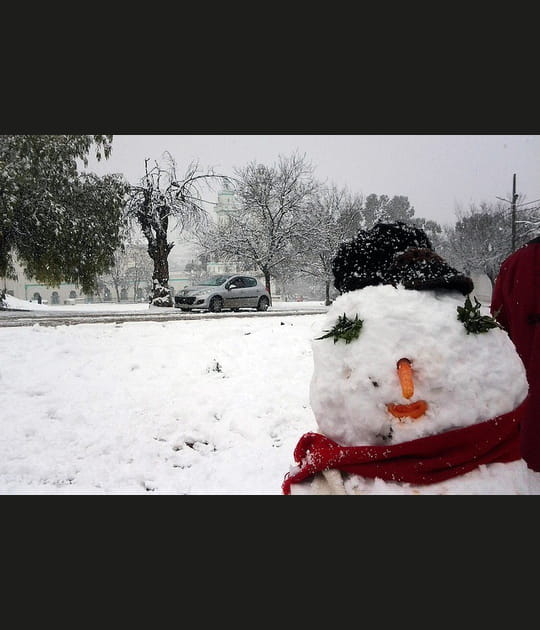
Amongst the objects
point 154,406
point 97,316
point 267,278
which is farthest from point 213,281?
point 97,316

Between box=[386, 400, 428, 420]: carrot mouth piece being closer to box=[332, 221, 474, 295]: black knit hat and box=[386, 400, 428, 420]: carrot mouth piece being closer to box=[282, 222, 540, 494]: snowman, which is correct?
box=[282, 222, 540, 494]: snowman

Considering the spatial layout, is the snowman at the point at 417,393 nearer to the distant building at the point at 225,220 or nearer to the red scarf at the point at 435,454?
the red scarf at the point at 435,454

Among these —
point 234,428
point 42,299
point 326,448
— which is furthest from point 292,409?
point 42,299

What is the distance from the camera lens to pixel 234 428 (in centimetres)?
289

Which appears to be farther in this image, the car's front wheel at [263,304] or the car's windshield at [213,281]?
the car's front wheel at [263,304]

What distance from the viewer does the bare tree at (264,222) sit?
2820 mm

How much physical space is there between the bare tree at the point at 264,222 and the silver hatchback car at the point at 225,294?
0.46 m

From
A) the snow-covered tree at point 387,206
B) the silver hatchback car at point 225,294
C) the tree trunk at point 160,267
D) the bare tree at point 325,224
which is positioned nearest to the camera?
the snow-covered tree at point 387,206

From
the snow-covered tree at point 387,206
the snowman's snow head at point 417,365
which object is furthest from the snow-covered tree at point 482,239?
the snowman's snow head at point 417,365

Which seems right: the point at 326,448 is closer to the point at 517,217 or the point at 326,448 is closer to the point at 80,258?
the point at 517,217

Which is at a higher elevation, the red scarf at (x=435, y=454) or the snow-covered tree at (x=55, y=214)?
the snow-covered tree at (x=55, y=214)

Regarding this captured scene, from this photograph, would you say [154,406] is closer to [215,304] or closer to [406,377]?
[215,304]

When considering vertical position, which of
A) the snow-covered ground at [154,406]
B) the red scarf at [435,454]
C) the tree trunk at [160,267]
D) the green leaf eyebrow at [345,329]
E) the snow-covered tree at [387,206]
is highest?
the snow-covered tree at [387,206]

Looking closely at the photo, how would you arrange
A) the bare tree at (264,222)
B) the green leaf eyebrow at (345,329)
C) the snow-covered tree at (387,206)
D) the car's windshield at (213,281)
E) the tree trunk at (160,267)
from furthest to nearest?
1. the car's windshield at (213,281)
2. the tree trunk at (160,267)
3. the bare tree at (264,222)
4. the snow-covered tree at (387,206)
5. the green leaf eyebrow at (345,329)
